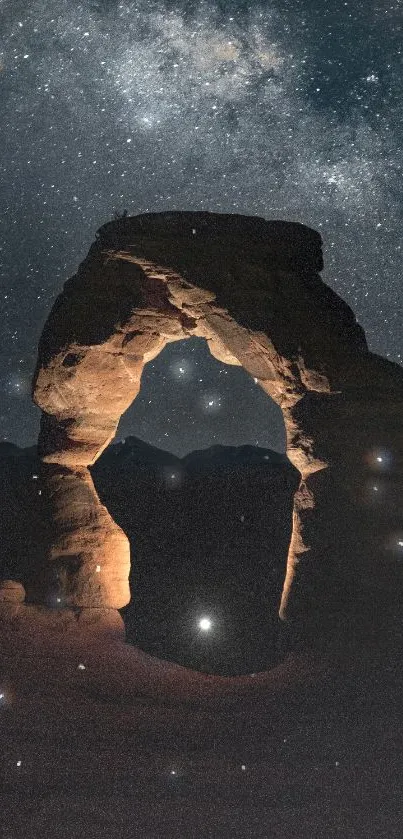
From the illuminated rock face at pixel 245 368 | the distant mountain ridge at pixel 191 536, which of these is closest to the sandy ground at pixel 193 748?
the illuminated rock face at pixel 245 368

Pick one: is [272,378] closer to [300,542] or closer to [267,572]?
[300,542]

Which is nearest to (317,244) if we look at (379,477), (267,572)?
(379,477)

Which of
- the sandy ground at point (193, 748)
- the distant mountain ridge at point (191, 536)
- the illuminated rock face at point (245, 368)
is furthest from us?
the distant mountain ridge at point (191, 536)

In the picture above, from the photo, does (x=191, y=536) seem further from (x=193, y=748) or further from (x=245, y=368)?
(x=193, y=748)

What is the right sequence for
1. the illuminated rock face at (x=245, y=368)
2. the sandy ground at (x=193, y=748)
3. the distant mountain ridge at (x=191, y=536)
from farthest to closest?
the distant mountain ridge at (x=191, y=536) < the illuminated rock face at (x=245, y=368) < the sandy ground at (x=193, y=748)

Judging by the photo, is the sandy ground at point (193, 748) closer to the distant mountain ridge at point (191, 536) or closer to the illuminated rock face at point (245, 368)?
the illuminated rock face at point (245, 368)

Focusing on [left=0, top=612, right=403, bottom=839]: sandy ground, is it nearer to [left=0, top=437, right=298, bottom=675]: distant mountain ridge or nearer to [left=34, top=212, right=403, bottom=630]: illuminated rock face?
[left=34, top=212, right=403, bottom=630]: illuminated rock face

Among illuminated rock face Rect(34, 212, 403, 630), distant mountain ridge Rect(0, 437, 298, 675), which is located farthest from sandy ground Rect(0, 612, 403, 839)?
distant mountain ridge Rect(0, 437, 298, 675)
